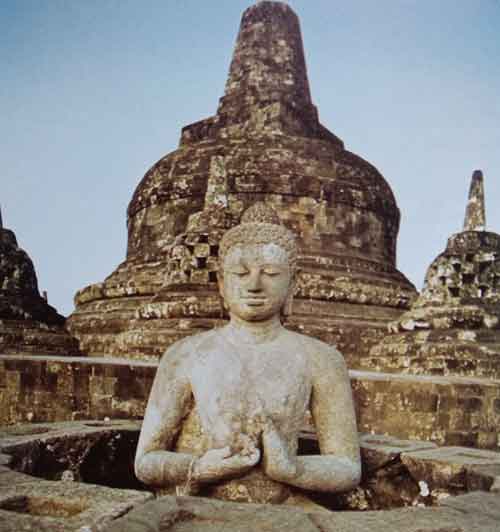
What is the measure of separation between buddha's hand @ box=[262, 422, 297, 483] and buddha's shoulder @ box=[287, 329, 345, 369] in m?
0.48

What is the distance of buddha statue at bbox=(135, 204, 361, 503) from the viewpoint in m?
2.73

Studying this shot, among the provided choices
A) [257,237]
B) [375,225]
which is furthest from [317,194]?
[257,237]

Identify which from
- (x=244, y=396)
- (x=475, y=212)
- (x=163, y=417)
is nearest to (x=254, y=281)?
(x=244, y=396)

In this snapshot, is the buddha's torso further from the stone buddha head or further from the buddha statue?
the stone buddha head

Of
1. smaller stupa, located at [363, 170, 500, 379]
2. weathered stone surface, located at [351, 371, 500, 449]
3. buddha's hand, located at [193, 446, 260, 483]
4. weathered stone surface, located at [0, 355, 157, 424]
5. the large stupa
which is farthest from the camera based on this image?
the large stupa

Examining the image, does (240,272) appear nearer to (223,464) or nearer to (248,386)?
(248,386)

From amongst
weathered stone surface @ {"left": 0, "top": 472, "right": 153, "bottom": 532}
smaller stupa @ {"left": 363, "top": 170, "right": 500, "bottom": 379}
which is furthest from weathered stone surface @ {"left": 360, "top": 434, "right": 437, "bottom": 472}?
smaller stupa @ {"left": 363, "top": 170, "right": 500, "bottom": 379}

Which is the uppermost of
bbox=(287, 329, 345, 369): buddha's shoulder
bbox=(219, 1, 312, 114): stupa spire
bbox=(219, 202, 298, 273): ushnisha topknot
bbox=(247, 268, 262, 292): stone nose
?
bbox=(219, 1, 312, 114): stupa spire

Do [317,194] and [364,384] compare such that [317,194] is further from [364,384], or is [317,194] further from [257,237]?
[257,237]

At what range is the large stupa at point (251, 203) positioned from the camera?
1230 centimetres

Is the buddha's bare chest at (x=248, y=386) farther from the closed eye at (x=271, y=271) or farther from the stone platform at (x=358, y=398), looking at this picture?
the stone platform at (x=358, y=398)

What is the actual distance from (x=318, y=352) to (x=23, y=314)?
467 inches

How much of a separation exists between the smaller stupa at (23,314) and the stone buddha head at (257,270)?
1054 cm

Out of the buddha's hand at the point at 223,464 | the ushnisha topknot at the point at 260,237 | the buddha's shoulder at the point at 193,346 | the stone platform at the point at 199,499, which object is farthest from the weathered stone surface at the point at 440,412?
the buddha's hand at the point at 223,464
